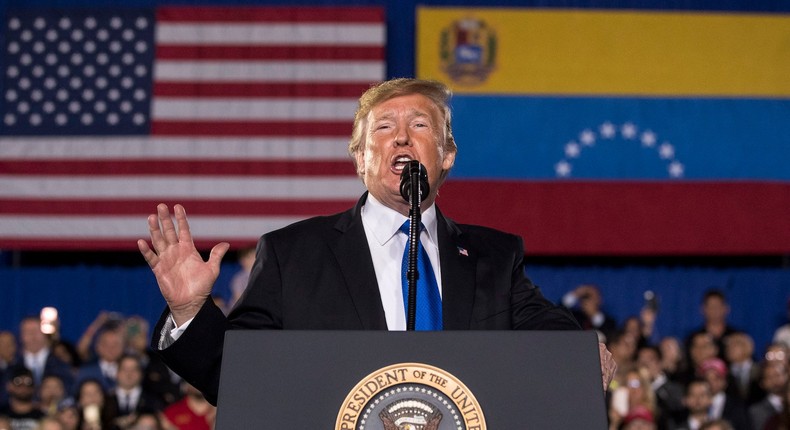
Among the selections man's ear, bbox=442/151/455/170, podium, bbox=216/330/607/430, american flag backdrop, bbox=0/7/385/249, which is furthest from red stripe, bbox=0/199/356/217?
podium, bbox=216/330/607/430

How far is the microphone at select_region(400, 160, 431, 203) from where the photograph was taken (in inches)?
73.3

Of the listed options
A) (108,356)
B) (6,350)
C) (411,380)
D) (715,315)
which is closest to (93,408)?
(108,356)

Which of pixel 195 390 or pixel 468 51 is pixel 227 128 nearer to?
pixel 468 51

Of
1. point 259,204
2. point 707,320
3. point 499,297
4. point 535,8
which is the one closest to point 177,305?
point 499,297

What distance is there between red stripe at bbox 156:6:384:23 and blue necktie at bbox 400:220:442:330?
7.61 meters

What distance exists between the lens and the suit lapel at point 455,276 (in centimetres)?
192

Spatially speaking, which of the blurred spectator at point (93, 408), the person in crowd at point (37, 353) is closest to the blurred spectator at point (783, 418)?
the blurred spectator at point (93, 408)

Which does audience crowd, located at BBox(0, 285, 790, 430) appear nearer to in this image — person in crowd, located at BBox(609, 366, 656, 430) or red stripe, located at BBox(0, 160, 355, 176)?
person in crowd, located at BBox(609, 366, 656, 430)

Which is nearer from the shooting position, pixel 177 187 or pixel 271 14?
pixel 177 187

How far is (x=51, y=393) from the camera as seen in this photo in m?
6.59

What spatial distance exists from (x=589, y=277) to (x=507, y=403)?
315 inches

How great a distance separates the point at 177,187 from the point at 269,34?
147 cm

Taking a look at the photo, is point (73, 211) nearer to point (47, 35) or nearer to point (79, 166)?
point (79, 166)

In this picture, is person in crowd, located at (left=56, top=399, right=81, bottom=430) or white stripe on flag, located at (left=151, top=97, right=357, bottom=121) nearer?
person in crowd, located at (left=56, top=399, right=81, bottom=430)
